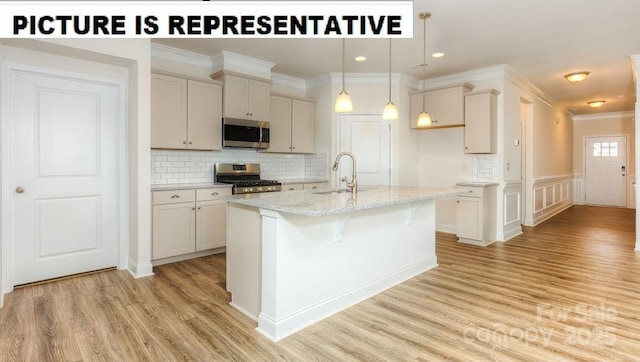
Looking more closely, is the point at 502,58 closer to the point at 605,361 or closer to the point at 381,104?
the point at 381,104

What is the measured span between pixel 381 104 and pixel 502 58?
182 centimetres

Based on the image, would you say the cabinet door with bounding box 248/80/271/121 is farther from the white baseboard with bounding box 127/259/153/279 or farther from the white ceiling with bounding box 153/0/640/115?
the white baseboard with bounding box 127/259/153/279

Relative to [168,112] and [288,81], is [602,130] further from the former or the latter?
[168,112]

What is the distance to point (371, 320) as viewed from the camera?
8.39 feet

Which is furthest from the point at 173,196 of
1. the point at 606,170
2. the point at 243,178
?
the point at 606,170

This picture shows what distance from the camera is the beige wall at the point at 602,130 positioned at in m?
9.07

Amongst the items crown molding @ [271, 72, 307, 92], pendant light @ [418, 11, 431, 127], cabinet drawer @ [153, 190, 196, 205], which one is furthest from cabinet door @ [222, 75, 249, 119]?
pendant light @ [418, 11, 431, 127]

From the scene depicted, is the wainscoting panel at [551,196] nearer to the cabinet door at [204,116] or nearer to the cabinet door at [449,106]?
the cabinet door at [449,106]

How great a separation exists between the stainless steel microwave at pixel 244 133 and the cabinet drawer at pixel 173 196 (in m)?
0.84

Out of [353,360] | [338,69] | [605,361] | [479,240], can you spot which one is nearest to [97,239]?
[353,360]

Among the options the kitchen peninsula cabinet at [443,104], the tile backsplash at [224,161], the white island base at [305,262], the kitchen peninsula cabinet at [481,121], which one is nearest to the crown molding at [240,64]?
the tile backsplash at [224,161]

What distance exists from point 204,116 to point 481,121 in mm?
3935

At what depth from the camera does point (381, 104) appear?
18.8 feet

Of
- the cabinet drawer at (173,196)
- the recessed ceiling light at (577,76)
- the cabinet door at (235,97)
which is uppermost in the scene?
the recessed ceiling light at (577,76)
